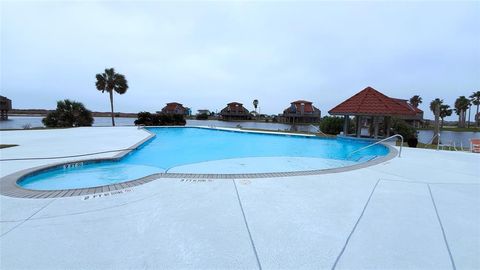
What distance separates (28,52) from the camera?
44.7 feet

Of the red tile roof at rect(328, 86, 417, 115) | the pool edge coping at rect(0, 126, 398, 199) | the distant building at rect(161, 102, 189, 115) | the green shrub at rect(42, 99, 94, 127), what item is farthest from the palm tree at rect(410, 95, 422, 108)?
the green shrub at rect(42, 99, 94, 127)

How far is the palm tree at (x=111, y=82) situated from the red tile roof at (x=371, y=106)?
2292 cm

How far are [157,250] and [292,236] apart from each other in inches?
58.2

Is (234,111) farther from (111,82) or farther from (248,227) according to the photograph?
(248,227)

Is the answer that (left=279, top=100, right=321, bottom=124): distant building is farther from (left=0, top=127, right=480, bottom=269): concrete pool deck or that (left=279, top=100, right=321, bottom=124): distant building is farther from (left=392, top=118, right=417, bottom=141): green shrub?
(left=0, top=127, right=480, bottom=269): concrete pool deck

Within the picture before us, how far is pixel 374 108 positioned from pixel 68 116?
2513 centimetres

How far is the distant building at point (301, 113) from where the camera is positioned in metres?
50.8

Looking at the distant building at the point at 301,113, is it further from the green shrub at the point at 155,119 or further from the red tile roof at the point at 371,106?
the red tile roof at the point at 371,106

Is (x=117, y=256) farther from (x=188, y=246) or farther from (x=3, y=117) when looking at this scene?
(x=3, y=117)

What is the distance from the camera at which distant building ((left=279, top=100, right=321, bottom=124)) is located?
50812 millimetres

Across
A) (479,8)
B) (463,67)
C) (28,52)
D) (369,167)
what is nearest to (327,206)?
(369,167)

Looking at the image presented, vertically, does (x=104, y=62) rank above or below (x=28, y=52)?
above

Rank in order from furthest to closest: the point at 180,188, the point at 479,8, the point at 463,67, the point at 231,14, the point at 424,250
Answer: the point at 463,67, the point at 231,14, the point at 479,8, the point at 180,188, the point at 424,250

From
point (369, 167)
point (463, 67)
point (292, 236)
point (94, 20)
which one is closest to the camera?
point (292, 236)
